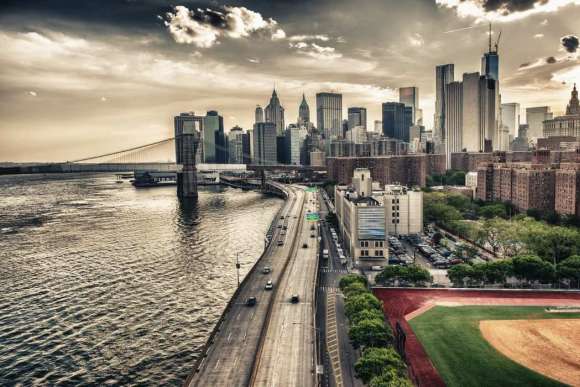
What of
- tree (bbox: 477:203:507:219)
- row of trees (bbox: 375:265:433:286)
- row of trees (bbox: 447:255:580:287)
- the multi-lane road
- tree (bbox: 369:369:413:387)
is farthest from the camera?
tree (bbox: 477:203:507:219)

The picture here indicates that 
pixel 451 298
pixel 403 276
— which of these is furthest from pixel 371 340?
pixel 403 276

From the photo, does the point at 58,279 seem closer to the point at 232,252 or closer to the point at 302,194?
the point at 232,252

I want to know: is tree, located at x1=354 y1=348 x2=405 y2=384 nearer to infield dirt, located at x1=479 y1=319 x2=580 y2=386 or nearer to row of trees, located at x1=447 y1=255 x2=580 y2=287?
infield dirt, located at x1=479 y1=319 x2=580 y2=386

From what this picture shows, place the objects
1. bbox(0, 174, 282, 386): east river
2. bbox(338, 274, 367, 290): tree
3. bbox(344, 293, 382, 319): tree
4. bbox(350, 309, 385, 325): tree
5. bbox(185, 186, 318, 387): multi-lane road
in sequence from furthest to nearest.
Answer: bbox(338, 274, 367, 290): tree < bbox(344, 293, 382, 319): tree < bbox(350, 309, 385, 325): tree < bbox(0, 174, 282, 386): east river < bbox(185, 186, 318, 387): multi-lane road

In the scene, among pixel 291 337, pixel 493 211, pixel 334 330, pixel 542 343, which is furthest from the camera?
pixel 493 211

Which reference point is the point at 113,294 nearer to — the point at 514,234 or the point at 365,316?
the point at 365,316

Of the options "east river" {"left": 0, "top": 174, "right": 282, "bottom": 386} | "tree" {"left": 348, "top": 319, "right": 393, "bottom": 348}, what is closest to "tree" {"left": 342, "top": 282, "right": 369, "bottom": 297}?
"tree" {"left": 348, "top": 319, "right": 393, "bottom": 348}
